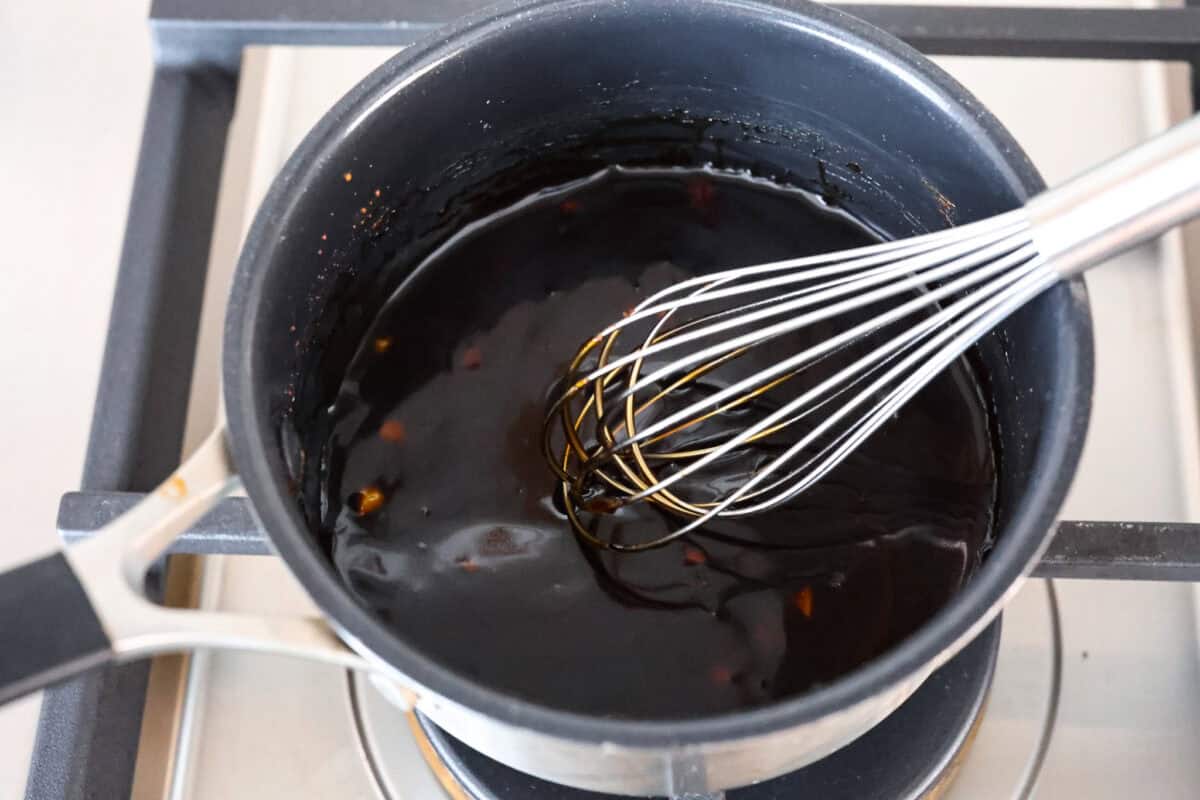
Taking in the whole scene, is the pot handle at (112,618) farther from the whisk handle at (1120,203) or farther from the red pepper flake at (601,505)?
the whisk handle at (1120,203)

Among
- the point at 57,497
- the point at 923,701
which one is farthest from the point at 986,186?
the point at 57,497

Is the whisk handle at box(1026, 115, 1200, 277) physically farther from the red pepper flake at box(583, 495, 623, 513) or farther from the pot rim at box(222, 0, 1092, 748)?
the red pepper flake at box(583, 495, 623, 513)

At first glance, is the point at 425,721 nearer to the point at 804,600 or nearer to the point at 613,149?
the point at 804,600

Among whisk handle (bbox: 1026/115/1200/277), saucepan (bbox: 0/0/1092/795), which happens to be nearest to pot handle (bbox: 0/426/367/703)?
saucepan (bbox: 0/0/1092/795)

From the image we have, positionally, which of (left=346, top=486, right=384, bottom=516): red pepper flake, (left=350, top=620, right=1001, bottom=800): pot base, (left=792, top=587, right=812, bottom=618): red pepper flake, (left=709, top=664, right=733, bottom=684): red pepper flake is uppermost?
(left=346, top=486, right=384, bottom=516): red pepper flake

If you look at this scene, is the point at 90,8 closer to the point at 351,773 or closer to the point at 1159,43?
the point at 351,773

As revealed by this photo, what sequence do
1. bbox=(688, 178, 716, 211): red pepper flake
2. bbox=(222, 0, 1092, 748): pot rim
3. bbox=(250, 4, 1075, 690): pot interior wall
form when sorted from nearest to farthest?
bbox=(222, 0, 1092, 748): pot rim → bbox=(250, 4, 1075, 690): pot interior wall → bbox=(688, 178, 716, 211): red pepper flake

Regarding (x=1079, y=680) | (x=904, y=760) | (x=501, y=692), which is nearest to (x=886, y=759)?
(x=904, y=760)

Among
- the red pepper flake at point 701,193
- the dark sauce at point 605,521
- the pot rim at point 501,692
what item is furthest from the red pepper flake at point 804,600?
the red pepper flake at point 701,193
